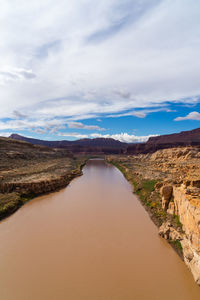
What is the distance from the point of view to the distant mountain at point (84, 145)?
133125mm

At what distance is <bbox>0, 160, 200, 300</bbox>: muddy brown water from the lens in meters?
6.20

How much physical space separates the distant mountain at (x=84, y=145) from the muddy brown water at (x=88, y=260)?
11519 cm

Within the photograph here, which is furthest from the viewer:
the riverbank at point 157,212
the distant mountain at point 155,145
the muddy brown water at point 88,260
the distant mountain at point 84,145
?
the distant mountain at point 84,145

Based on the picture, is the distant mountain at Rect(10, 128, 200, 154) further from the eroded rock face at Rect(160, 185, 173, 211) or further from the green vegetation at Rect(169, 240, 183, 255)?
the green vegetation at Rect(169, 240, 183, 255)

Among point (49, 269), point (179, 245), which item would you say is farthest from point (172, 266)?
point (49, 269)

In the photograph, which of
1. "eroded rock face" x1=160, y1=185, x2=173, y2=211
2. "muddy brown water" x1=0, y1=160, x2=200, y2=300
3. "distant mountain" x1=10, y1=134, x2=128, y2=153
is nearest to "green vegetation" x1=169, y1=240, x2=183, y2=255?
"muddy brown water" x1=0, y1=160, x2=200, y2=300

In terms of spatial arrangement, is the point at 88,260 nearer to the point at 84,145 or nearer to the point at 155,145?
the point at 155,145

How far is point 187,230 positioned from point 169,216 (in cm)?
288

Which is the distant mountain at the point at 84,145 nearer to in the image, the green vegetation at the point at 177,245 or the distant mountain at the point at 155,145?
the distant mountain at the point at 155,145

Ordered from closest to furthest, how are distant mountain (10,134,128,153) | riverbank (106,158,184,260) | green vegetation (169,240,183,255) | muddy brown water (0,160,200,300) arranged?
muddy brown water (0,160,200,300)
green vegetation (169,240,183,255)
riverbank (106,158,184,260)
distant mountain (10,134,128,153)

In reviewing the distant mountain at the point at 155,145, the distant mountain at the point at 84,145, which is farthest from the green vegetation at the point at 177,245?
the distant mountain at the point at 84,145

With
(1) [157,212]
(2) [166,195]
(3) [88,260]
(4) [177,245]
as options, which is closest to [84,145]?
(1) [157,212]

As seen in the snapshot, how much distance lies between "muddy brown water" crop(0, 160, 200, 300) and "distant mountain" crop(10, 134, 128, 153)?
115194 millimetres

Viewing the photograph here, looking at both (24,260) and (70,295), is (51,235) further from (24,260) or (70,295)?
(70,295)
